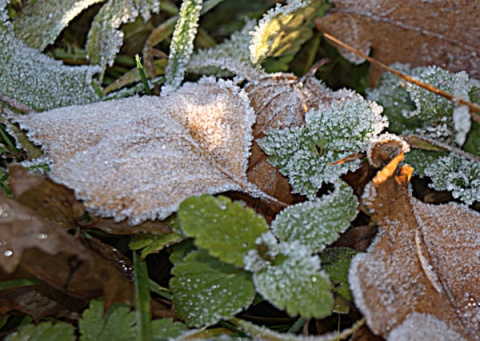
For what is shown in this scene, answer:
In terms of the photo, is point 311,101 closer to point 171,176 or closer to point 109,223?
point 171,176

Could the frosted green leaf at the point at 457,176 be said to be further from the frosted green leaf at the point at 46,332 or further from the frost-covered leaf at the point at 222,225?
the frosted green leaf at the point at 46,332

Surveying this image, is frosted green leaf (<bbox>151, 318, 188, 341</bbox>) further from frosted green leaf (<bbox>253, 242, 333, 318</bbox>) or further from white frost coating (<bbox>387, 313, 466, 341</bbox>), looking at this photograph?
white frost coating (<bbox>387, 313, 466, 341</bbox>)

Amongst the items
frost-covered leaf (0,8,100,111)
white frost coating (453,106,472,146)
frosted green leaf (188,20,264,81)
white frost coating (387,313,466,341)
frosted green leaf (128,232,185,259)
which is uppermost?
frost-covered leaf (0,8,100,111)

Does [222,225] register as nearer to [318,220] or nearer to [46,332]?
[318,220]

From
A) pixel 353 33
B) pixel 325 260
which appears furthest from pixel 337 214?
pixel 353 33

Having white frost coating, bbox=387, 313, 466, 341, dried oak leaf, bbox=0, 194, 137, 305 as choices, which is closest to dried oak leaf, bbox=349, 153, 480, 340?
white frost coating, bbox=387, 313, 466, 341

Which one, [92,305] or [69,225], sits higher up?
[69,225]
